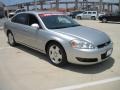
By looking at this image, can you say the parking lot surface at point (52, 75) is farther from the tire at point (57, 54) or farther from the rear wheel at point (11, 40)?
the rear wheel at point (11, 40)

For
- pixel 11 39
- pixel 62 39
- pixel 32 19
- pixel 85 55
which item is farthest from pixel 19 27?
pixel 85 55

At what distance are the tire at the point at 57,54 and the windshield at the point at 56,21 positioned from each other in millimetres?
721

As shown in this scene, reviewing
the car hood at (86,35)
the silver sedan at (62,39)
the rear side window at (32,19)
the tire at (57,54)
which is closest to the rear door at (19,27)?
the silver sedan at (62,39)

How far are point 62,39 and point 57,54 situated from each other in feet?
1.63

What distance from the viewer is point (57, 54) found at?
6207 millimetres

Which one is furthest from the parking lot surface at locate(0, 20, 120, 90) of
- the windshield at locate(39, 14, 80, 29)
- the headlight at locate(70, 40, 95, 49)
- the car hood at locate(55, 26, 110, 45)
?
the windshield at locate(39, 14, 80, 29)

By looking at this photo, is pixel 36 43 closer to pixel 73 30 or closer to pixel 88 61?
pixel 73 30

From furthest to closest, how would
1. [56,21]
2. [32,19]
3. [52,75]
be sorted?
[32,19] → [56,21] → [52,75]

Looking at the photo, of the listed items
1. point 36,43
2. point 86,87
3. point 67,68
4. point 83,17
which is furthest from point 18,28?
point 83,17

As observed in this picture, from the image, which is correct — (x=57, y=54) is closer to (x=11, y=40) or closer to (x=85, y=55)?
(x=85, y=55)

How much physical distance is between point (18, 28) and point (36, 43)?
53.2 inches

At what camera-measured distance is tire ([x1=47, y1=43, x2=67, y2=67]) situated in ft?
19.6

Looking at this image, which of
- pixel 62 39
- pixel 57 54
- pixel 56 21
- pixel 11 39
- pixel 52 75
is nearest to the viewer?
pixel 52 75

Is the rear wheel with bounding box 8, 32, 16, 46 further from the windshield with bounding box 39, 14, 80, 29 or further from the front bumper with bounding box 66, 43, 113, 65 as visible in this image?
the front bumper with bounding box 66, 43, 113, 65
